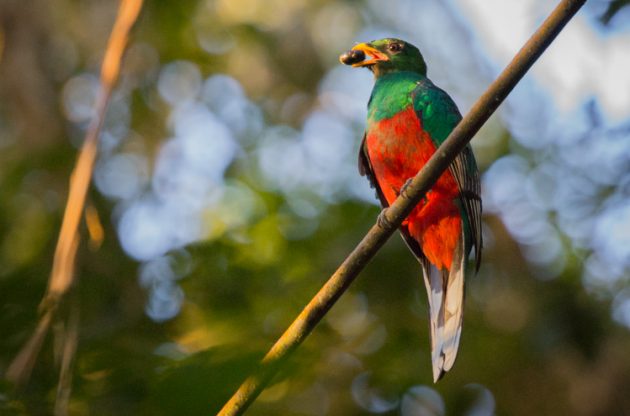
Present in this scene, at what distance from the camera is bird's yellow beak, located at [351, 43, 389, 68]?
3889mm

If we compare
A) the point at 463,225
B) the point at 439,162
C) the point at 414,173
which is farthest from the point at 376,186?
the point at 439,162

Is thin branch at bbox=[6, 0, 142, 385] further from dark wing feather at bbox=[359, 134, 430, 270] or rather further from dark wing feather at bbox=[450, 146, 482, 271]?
dark wing feather at bbox=[450, 146, 482, 271]

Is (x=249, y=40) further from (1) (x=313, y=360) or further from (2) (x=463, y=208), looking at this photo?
(1) (x=313, y=360)

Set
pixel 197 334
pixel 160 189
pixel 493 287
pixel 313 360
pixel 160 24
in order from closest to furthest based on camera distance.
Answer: pixel 313 360 → pixel 197 334 → pixel 493 287 → pixel 160 189 → pixel 160 24

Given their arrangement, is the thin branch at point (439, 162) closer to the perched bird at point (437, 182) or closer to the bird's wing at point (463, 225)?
the bird's wing at point (463, 225)

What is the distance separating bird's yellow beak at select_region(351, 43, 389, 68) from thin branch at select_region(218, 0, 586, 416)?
171 cm

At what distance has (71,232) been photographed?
311 centimetres

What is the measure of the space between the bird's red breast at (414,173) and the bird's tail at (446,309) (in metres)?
0.04

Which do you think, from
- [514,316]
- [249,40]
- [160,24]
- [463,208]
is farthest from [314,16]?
[463,208]

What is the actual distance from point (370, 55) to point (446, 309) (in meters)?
1.29

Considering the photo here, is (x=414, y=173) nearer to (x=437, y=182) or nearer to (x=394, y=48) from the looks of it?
(x=437, y=182)

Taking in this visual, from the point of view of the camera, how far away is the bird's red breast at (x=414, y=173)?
3.41 metres

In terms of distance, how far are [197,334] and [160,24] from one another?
4568 millimetres

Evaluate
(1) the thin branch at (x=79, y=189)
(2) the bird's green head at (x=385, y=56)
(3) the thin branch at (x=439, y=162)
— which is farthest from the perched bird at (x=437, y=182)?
(3) the thin branch at (x=439, y=162)
